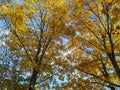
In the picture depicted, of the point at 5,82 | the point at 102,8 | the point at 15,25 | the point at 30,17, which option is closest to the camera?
the point at 5,82

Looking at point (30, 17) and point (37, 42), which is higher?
point (30, 17)

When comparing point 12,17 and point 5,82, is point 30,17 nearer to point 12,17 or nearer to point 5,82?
point 12,17

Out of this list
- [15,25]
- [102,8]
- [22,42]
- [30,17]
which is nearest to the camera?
[102,8]

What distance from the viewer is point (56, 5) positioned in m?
15.9

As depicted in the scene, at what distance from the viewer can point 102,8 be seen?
12984mm

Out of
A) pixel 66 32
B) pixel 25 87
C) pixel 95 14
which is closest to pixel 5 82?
pixel 25 87

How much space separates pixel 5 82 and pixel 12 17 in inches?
142

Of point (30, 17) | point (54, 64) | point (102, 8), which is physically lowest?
point (54, 64)

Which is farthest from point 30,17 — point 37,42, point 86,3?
point 86,3

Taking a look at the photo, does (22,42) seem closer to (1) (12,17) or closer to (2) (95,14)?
(1) (12,17)

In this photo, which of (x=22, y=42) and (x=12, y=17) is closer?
(x=12, y=17)

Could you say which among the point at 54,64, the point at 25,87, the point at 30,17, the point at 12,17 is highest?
the point at 30,17

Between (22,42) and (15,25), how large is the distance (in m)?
1.31

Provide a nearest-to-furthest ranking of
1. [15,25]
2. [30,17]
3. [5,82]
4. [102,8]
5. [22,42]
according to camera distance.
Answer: [5,82] < [102,8] < [15,25] < [22,42] < [30,17]
